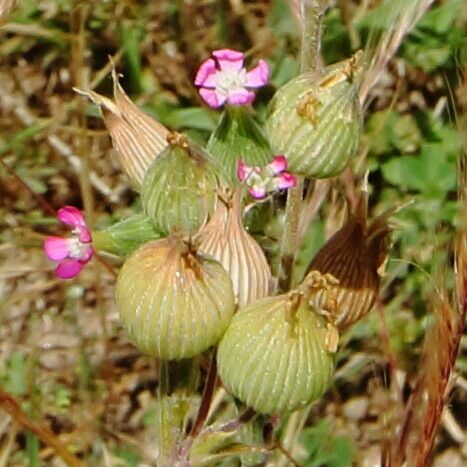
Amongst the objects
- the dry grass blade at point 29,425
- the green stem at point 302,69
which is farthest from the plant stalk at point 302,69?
the dry grass blade at point 29,425

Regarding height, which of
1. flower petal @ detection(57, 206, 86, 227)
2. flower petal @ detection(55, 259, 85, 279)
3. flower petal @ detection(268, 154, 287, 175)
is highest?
flower petal @ detection(268, 154, 287, 175)

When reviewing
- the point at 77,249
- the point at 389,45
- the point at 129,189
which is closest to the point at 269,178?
the point at 77,249

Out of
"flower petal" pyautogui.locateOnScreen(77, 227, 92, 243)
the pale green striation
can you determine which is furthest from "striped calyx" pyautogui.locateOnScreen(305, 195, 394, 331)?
"flower petal" pyautogui.locateOnScreen(77, 227, 92, 243)

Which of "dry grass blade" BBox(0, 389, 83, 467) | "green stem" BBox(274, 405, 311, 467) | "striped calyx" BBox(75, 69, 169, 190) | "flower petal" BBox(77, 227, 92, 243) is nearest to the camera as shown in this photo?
"flower petal" BBox(77, 227, 92, 243)

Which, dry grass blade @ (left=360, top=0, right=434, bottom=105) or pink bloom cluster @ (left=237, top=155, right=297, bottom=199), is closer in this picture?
pink bloom cluster @ (left=237, top=155, right=297, bottom=199)

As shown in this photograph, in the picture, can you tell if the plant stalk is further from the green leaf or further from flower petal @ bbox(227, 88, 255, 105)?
the green leaf

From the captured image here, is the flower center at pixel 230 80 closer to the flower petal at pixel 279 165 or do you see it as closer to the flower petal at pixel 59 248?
the flower petal at pixel 279 165

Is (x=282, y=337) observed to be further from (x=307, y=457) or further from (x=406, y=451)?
(x=307, y=457)
